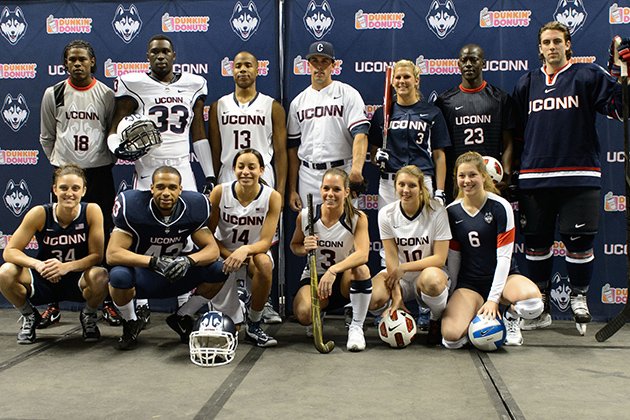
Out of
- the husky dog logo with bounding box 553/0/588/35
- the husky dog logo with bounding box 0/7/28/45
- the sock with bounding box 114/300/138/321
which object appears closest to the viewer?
the sock with bounding box 114/300/138/321

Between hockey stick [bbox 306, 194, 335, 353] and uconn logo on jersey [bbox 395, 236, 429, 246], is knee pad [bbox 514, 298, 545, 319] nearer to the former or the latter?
uconn logo on jersey [bbox 395, 236, 429, 246]

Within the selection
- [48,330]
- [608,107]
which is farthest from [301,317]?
[608,107]

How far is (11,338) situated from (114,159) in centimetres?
143

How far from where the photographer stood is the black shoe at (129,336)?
3.47 m

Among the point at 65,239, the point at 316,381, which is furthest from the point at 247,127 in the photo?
the point at 316,381

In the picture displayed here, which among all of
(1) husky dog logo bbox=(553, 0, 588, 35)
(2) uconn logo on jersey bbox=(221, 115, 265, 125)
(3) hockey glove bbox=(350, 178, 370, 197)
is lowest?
(3) hockey glove bbox=(350, 178, 370, 197)

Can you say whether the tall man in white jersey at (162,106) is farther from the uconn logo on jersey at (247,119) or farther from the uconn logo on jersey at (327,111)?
the uconn logo on jersey at (327,111)

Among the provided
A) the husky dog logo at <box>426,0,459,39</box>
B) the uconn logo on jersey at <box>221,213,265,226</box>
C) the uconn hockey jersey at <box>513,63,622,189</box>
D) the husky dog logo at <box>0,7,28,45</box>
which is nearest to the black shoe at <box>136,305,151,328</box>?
the uconn logo on jersey at <box>221,213,265,226</box>

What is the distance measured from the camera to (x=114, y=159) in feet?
14.2

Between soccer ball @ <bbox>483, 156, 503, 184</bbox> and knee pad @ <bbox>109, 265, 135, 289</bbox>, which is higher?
soccer ball @ <bbox>483, 156, 503, 184</bbox>

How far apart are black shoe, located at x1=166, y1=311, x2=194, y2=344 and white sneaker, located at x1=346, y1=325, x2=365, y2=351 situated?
3.38 feet

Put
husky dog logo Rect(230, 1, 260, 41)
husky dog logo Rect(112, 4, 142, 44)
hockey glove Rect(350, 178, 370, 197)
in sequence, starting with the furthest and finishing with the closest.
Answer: husky dog logo Rect(112, 4, 142, 44) < husky dog logo Rect(230, 1, 260, 41) < hockey glove Rect(350, 178, 370, 197)

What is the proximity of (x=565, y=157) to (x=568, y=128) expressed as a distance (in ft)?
0.65

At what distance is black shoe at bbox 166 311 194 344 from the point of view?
3.63m
